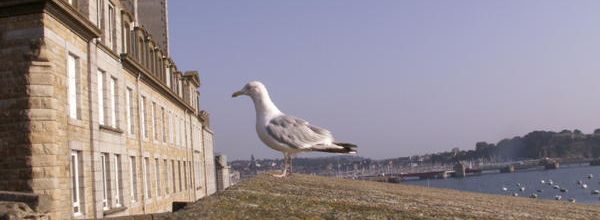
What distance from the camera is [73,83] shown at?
16.7 metres

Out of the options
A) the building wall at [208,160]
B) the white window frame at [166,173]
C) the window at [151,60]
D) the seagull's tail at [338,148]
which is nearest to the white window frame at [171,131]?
the white window frame at [166,173]

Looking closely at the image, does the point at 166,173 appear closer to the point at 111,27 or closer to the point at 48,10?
the point at 111,27

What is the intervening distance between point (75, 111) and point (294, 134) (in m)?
10.8

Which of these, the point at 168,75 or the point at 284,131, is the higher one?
the point at 168,75

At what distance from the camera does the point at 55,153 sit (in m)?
14.1

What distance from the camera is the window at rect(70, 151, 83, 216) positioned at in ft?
53.4

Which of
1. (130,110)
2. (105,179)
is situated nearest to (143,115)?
(130,110)

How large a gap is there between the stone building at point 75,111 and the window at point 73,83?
0.09ft

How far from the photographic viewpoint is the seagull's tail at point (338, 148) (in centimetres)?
730

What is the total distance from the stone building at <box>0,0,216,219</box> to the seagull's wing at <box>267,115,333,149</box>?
4.13 meters

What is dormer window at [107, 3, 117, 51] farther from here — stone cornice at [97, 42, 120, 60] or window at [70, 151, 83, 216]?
window at [70, 151, 83, 216]

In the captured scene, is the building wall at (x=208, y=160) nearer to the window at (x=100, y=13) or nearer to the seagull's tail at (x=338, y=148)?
the window at (x=100, y=13)

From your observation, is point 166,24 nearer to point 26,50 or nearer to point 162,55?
point 162,55

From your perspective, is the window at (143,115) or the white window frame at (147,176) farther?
the window at (143,115)
